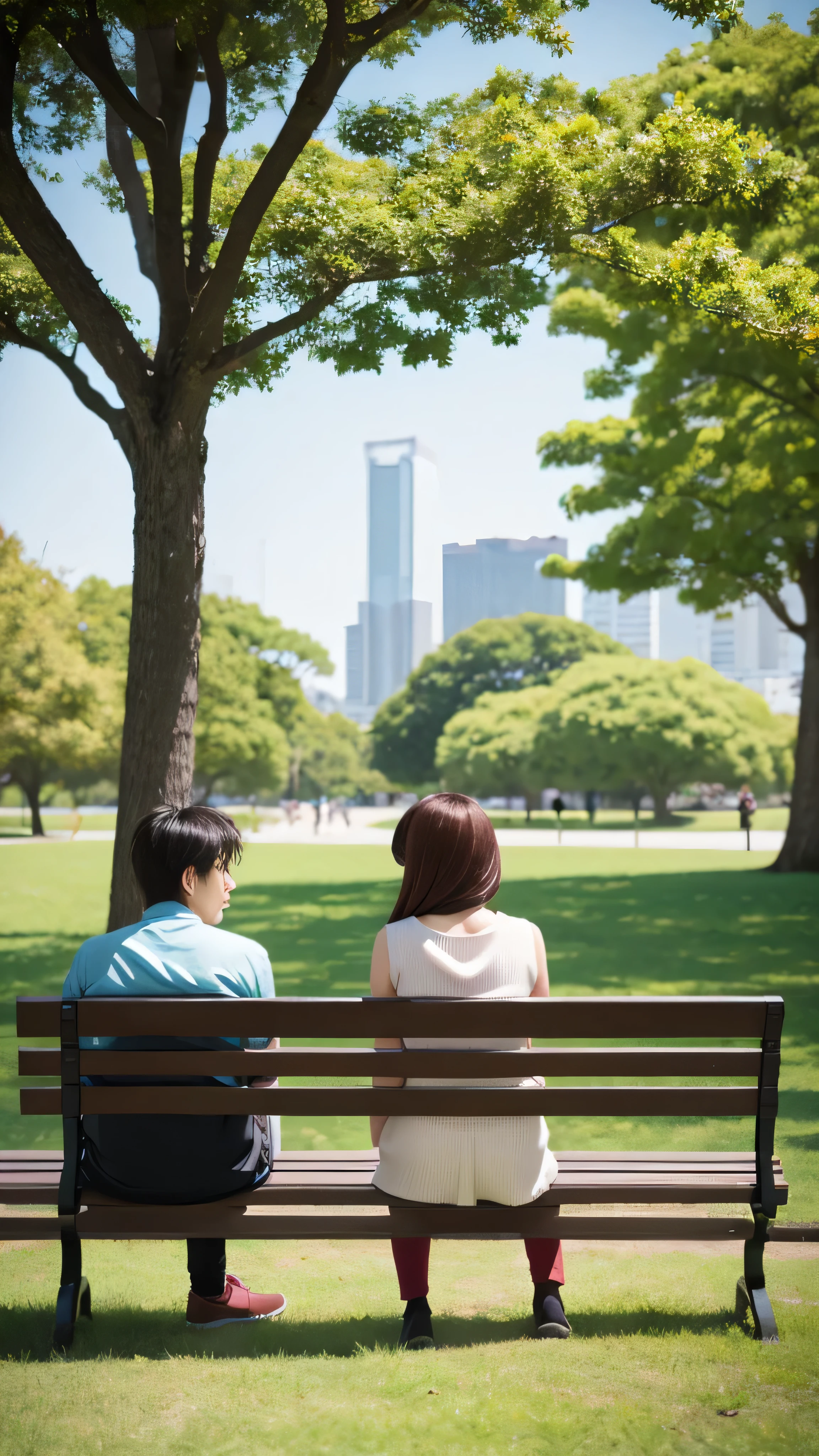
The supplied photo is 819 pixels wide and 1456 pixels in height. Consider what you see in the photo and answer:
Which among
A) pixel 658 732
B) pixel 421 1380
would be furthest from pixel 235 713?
pixel 421 1380

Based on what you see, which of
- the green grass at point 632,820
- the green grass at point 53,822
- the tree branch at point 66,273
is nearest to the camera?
the tree branch at point 66,273

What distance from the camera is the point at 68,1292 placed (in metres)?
2.80

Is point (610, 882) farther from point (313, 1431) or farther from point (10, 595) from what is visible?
point (10, 595)

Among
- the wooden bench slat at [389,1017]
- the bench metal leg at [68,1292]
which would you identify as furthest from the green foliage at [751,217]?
the bench metal leg at [68,1292]

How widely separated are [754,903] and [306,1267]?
12.1 metres

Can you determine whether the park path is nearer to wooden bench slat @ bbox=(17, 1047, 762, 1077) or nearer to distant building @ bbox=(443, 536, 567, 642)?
distant building @ bbox=(443, 536, 567, 642)

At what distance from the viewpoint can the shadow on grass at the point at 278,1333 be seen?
2.74 m

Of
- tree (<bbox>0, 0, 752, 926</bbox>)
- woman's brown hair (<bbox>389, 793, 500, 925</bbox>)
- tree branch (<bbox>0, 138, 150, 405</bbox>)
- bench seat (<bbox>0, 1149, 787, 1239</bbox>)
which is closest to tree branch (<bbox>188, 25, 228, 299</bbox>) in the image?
tree (<bbox>0, 0, 752, 926</bbox>)

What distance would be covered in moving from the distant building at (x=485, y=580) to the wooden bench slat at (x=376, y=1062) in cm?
713

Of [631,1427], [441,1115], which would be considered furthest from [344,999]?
[631,1427]

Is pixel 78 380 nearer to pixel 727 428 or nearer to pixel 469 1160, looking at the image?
pixel 469 1160

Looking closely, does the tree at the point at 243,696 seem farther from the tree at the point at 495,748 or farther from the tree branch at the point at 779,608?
the tree branch at the point at 779,608

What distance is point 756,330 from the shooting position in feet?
26.2

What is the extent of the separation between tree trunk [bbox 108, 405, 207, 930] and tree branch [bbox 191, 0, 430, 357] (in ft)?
1.66
